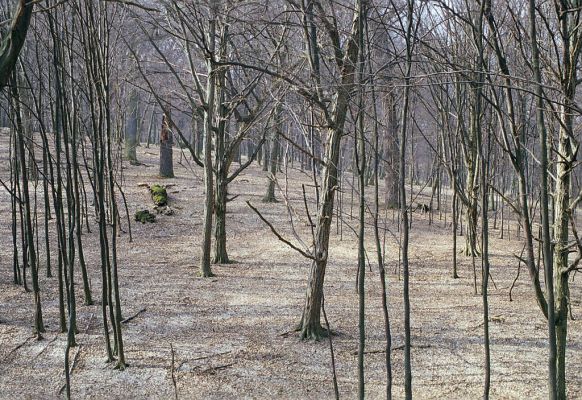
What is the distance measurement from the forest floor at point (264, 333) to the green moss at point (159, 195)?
2.72 meters

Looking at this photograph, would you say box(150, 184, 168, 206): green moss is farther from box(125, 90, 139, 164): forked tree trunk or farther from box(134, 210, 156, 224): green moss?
box(125, 90, 139, 164): forked tree trunk

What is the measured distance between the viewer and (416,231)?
521 inches

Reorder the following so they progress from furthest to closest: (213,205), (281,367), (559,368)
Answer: (213,205), (281,367), (559,368)

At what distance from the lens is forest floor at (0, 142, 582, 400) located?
5309mm

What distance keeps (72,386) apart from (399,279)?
5.28 meters

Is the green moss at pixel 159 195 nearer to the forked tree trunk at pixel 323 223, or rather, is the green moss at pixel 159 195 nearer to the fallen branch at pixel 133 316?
the fallen branch at pixel 133 316

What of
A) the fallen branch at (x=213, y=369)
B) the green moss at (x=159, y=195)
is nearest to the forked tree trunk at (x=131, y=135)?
the green moss at (x=159, y=195)

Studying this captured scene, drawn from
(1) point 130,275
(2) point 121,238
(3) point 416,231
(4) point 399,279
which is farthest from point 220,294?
(3) point 416,231

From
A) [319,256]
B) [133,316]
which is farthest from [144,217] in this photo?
[319,256]

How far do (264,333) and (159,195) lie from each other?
799 centimetres

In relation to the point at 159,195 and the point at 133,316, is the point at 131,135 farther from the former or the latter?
the point at 133,316

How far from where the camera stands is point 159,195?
13.9 metres

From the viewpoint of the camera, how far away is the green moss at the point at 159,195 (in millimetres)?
13719

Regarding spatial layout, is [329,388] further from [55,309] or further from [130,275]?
[130,275]
